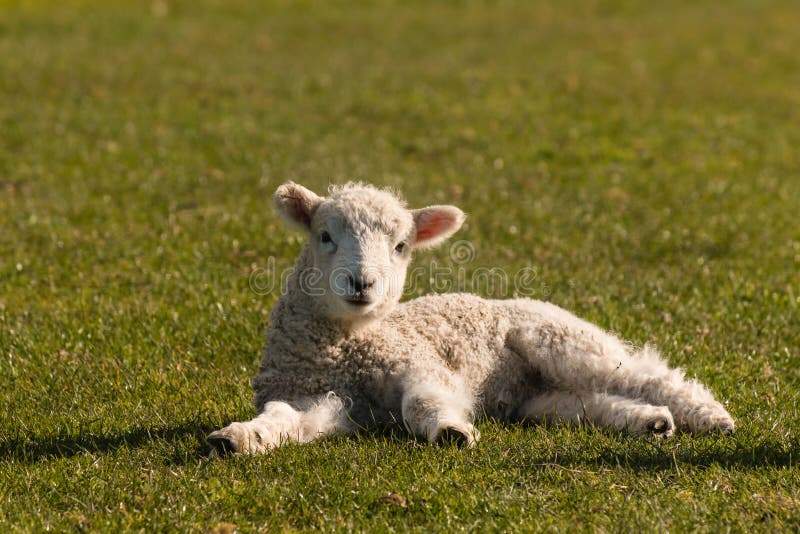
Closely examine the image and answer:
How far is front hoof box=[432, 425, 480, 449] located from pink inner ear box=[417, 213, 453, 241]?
161cm

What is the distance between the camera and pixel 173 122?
16.3 m

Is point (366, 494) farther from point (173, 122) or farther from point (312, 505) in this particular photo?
point (173, 122)

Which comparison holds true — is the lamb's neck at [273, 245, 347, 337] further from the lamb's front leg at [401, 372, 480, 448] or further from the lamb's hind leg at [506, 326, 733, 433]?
the lamb's hind leg at [506, 326, 733, 433]

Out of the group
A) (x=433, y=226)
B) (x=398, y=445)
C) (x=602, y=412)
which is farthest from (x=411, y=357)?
(x=602, y=412)

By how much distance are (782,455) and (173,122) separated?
1241 cm

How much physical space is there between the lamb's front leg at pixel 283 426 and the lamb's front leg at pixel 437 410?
1.40ft

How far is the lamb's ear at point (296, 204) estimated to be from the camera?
21.5 ft

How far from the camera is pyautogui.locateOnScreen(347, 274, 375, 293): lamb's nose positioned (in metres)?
6.00

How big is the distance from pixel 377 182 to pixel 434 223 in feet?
21.4

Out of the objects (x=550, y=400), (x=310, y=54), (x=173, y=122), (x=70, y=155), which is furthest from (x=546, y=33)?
(x=550, y=400)

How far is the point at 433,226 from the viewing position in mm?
6949

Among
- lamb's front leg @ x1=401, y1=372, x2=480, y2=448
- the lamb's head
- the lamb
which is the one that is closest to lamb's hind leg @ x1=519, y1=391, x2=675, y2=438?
the lamb

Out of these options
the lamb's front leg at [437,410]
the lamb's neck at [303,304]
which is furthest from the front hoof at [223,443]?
the lamb's neck at [303,304]

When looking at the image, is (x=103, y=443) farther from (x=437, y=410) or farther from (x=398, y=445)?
(x=437, y=410)
